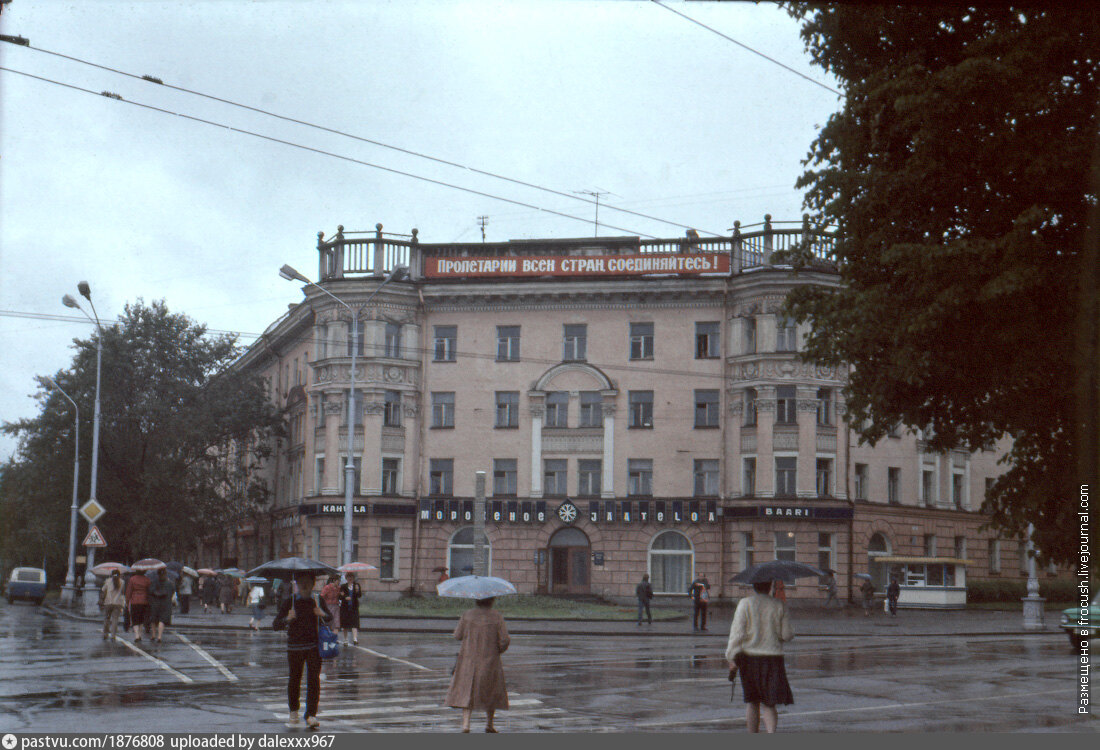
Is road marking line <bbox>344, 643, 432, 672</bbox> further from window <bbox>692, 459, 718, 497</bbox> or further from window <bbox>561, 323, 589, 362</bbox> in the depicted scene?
window <bbox>561, 323, 589, 362</bbox>

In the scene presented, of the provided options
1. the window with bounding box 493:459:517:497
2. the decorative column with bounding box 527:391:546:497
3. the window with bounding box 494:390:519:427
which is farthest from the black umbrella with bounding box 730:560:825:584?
the window with bounding box 494:390:519:427

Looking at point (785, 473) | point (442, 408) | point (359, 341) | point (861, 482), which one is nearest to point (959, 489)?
point (861, 482)

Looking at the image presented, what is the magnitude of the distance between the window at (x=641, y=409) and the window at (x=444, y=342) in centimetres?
822

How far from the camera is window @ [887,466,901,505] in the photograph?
56775 millimetres

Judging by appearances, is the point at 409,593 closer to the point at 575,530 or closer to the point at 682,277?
the point at 575,530

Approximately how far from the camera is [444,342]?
188 feet

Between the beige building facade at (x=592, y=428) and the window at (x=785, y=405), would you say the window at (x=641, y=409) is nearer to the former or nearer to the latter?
the beige building facade at (x=592, y=428)

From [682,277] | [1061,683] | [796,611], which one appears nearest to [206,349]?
[682,277]

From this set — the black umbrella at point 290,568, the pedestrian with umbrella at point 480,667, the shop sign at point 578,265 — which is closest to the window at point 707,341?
the shop sign at point 578,265

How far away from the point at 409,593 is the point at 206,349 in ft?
52.2

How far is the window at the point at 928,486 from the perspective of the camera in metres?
58.8

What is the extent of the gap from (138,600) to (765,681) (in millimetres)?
20213

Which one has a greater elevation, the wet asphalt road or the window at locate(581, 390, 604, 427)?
the window at locate(581, 390, 604, 427)

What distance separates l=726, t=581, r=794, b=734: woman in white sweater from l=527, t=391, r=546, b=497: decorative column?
42.7 m
